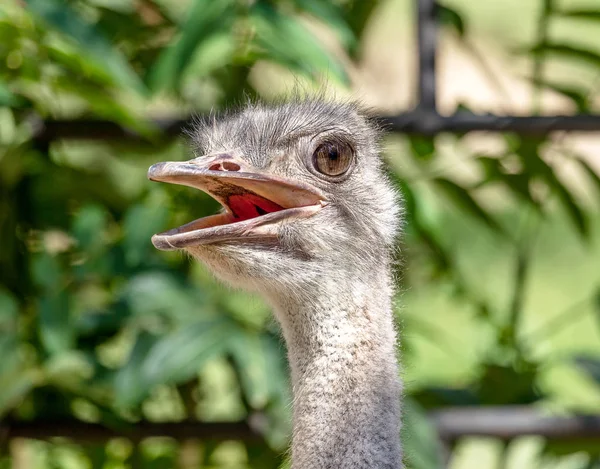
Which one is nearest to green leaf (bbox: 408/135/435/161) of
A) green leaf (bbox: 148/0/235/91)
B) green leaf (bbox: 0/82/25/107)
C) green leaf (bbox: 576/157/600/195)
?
green leaf (bbox: 576/157/600/195)

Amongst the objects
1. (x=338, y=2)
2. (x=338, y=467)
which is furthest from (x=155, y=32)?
(x=338, y=467)

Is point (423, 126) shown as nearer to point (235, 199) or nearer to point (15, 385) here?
point (235, 199)

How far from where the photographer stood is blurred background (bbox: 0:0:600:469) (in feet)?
7.43

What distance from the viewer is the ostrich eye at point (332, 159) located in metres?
1.77

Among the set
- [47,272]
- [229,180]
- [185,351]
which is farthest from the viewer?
[47,272]

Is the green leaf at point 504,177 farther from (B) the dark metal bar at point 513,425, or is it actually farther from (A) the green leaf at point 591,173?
(B) the dark metal bar at point 513,425

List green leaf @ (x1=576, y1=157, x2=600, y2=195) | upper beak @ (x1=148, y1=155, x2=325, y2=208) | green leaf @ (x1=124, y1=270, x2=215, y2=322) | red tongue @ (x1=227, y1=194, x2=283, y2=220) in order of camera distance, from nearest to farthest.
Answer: upper beak @ (x1=148, y1=155, x2=325, y2=208) → red tongue @ (x1=227, y1=194, x2=283, y2=220) → green leaf @ (x1=124, y1=270, x2=215, y2=322) → green leaf @ (x1=576, y1=157, x2=600, y2=195)

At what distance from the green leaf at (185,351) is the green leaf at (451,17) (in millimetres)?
828

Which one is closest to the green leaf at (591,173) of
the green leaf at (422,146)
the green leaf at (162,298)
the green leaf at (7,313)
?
the green leaf at (422,146)

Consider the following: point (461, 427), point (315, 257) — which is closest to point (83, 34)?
point (315, 257)

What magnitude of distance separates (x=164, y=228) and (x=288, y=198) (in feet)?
2.45

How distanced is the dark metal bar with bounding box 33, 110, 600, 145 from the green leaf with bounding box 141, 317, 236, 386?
43cm

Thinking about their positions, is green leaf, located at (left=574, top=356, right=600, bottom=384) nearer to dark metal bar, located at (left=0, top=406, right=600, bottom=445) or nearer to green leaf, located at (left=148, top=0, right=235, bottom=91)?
dark metal bar, located at (left=0, top=406, right=600, bottom=445)

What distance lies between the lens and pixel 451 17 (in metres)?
2.58
